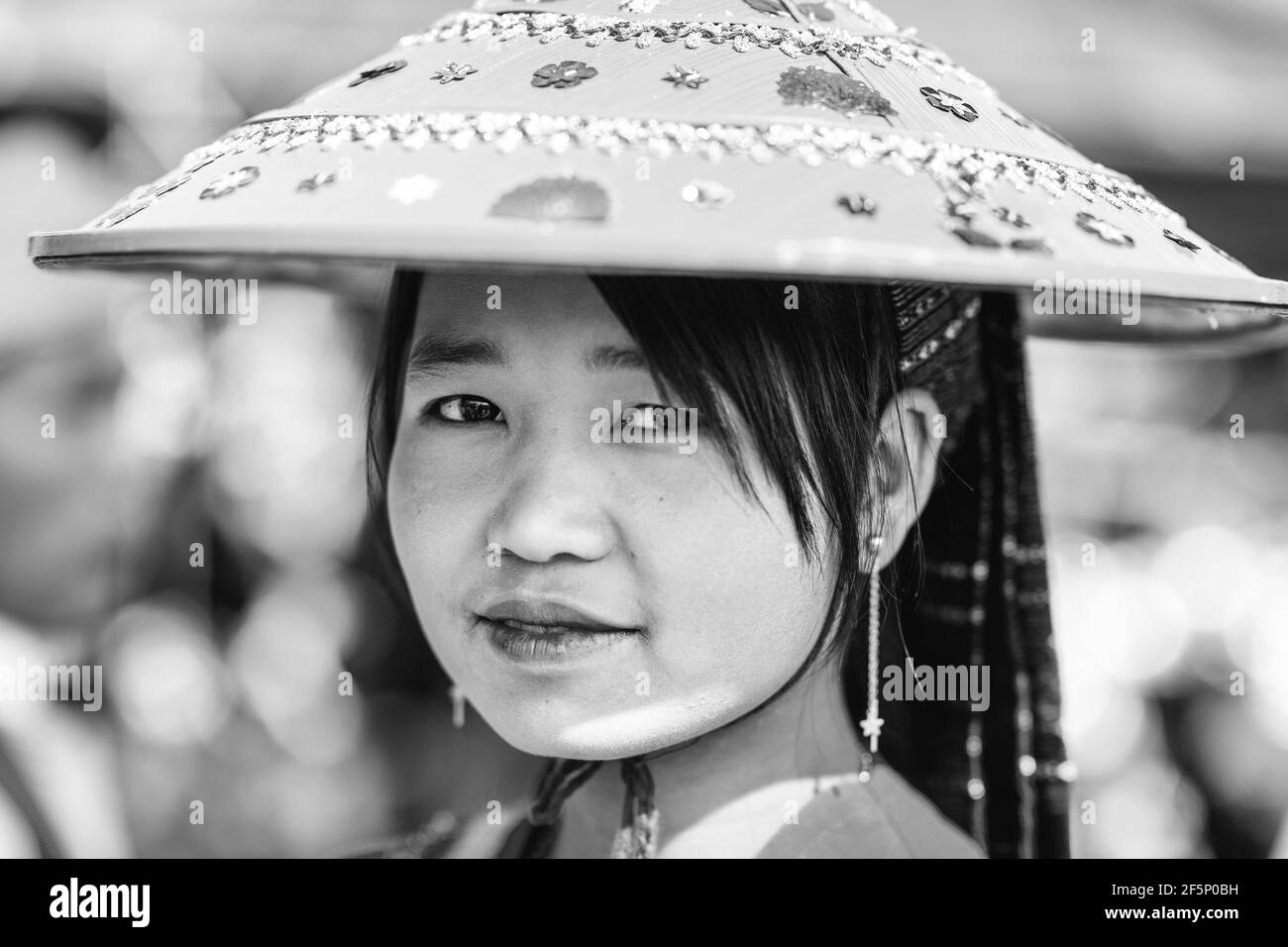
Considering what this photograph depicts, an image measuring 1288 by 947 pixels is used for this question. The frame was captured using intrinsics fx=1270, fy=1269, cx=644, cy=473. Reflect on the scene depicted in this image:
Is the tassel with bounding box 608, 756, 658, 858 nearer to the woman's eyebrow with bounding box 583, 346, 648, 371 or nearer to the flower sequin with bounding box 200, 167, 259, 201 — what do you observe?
the woman's eyebrow with bounding box 583, 346, 648, 371

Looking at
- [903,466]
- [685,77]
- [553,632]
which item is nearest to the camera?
[685,77]

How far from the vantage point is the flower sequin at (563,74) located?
90cm

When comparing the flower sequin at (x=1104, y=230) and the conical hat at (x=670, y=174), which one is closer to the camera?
the conical hat at (x=670, y=174)

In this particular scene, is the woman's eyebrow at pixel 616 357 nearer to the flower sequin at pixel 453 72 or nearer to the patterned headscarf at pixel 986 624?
the flower sequin at pixel 453 72

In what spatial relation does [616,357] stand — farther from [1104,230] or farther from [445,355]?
[1104,230]

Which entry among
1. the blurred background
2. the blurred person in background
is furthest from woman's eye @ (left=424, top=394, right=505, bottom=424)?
the blurred person in background

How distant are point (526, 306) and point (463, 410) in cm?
13

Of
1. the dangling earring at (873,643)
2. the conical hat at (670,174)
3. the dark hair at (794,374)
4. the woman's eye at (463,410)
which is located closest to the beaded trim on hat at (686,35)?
the conical hat at (670,174)

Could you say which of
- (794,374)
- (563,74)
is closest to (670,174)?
(563,74)

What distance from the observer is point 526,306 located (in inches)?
38.9

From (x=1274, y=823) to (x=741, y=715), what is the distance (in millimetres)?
2430

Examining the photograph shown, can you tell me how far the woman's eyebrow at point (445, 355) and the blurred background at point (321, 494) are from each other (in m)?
1.50

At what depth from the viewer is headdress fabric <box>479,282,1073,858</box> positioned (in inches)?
52.0

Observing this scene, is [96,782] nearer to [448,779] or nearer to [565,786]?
[448,779]
